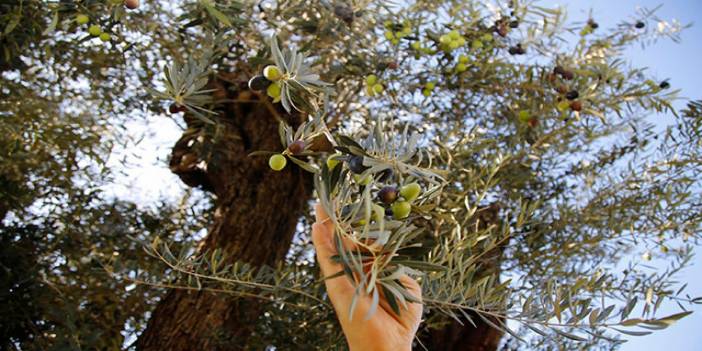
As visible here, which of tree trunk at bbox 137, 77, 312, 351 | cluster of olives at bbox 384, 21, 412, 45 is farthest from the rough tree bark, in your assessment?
cluster of olives at bbox 384, 21, 412, 45

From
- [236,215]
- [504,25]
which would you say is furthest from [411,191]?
Answer: [236,215]

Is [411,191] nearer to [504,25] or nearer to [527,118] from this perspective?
[527,118]

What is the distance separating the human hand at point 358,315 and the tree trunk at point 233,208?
199cm

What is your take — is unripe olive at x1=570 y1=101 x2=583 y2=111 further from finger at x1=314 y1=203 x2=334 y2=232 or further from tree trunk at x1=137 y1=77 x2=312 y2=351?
finger at x1=314 y1=203 x2=334 y2=232

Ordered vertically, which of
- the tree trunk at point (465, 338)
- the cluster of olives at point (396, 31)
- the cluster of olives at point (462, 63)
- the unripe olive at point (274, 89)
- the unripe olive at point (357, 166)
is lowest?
the unripe olive at point (357, 166)

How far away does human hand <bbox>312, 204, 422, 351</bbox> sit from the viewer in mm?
1078

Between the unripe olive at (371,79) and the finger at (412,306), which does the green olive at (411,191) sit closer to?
the finger at (412,306)

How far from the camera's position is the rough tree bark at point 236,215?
120 inches

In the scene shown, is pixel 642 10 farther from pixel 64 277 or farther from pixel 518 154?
pixel 64 277

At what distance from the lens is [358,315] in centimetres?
108

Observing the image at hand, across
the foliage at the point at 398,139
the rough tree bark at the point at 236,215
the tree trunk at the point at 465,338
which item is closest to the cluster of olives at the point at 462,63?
the foliage at the point at 398,139

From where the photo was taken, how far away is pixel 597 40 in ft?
11.7

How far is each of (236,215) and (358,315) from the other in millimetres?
2486

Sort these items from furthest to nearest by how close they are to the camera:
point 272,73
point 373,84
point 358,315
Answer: point 373,84
point 272,73
point 358,315
